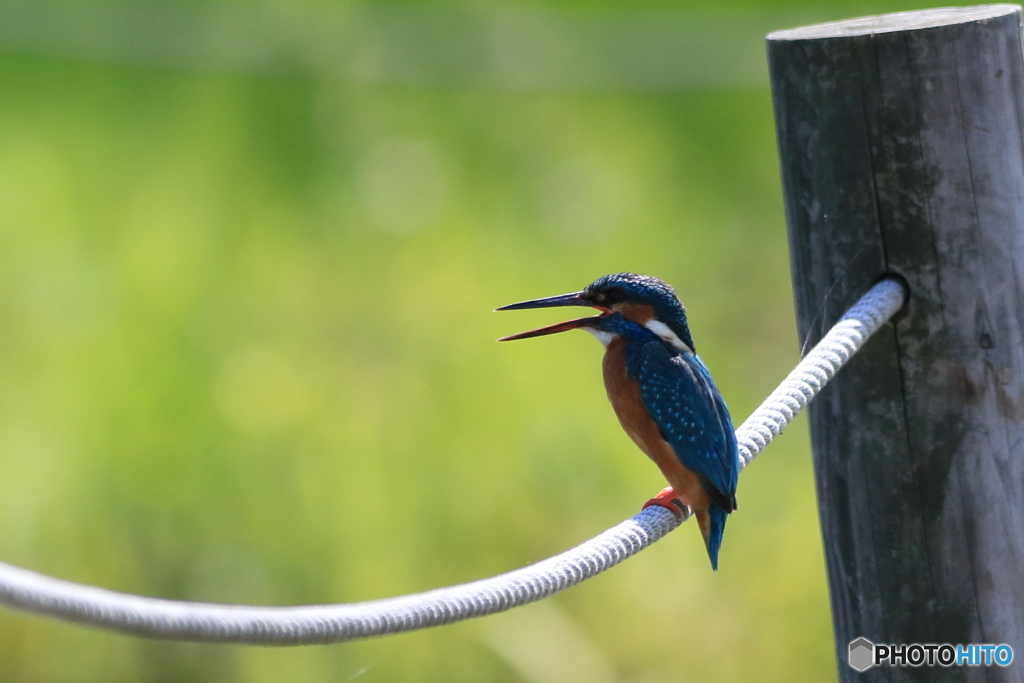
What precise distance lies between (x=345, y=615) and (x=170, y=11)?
4.84m

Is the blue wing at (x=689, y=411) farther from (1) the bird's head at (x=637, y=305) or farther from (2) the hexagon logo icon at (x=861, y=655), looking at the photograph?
(2) the hexagon logo icon at (x=861, y=655)

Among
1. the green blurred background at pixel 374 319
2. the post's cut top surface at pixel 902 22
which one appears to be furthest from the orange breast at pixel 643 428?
the green blurred background at pixel 374 319

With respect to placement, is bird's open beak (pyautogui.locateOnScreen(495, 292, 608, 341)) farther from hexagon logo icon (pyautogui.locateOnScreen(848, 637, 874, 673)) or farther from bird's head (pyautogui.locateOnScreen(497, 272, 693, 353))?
hexagon logo icon (pyautogui.locateOnScreen(848, 637, 874, 673))

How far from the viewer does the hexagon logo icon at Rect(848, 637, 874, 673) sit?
1.66 metres

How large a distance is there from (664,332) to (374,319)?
1934mm

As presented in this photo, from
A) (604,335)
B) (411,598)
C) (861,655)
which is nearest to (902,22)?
(604,335)

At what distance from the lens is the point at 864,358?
1.62 metres

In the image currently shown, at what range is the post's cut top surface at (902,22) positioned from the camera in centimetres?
154

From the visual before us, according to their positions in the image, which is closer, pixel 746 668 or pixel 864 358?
pixel 864 358

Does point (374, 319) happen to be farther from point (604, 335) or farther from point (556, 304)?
point (556, 304)

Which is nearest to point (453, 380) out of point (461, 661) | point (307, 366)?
point (307, 366)

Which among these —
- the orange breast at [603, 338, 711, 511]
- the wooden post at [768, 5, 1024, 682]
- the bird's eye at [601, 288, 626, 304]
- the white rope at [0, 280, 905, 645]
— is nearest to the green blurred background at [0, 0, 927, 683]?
the orange breast at [603, 338, 711, 511]

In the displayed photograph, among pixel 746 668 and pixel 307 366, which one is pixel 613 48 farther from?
pixel 746 668

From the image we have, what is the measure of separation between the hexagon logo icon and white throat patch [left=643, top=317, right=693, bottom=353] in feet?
1.66
